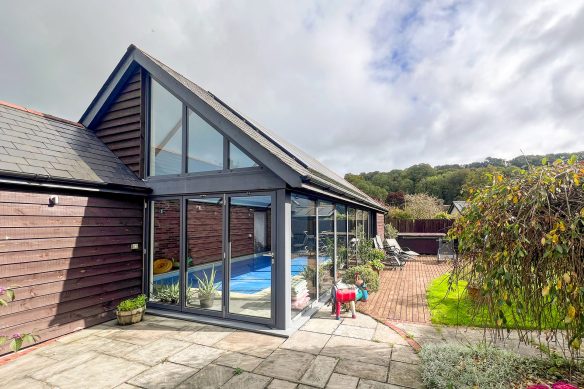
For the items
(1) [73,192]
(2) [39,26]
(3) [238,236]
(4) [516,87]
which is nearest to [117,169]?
(1) [73,192]

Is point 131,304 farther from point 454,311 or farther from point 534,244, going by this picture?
point 454,311

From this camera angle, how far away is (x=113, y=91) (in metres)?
7.11

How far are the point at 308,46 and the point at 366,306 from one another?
861cm

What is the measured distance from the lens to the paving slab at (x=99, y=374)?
3588 millimetres

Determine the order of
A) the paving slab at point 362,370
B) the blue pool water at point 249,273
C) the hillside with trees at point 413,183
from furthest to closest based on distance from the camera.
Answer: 1. the hillside with trees at point 413,183
2. the blue pool water at point 249,273
3. the paving slab at point 362,370

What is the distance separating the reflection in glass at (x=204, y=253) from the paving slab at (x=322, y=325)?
184 cm

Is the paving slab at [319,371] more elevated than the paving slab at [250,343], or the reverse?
the paving slab at [319,371]

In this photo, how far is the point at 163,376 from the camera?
12.3 feet

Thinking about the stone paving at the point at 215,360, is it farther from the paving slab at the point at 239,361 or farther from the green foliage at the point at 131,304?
the green foliage at the point at 131,304

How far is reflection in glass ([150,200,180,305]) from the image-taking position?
20.5ft

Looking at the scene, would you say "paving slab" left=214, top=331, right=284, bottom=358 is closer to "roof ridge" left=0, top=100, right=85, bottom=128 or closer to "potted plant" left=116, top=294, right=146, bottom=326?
"potted plant" left=116, top=294, right=146, bottom=326

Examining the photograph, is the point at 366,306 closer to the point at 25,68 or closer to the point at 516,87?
the point at 25,68

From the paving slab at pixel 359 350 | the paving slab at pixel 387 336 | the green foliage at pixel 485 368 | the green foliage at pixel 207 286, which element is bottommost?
the paving slab at pixel 387 336

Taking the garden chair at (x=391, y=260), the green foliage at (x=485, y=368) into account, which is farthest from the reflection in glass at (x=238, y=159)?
the garden chair at (x=391, y=260)
